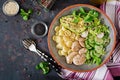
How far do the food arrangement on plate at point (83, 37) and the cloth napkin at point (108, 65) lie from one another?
7 centimetres

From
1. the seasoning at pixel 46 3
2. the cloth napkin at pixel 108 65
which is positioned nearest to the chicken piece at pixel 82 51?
the cloth napkin at pixel 108 65

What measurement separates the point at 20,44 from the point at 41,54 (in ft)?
0.32

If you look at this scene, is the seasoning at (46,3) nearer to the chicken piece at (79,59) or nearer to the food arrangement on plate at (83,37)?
the food arrangement on plate at (83,37)

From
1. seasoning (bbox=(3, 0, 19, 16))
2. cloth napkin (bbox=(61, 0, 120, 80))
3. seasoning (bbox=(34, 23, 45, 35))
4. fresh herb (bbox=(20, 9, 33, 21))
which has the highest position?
seasoning (bbox=(3, 0, 19, 16))

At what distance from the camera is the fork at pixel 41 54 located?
1.57m

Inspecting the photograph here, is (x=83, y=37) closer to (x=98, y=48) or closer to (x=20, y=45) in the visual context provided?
(x=98, y=48)

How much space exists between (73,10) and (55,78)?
29 centimetres

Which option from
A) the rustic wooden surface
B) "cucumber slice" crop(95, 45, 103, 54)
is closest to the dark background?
the rustic wooden surface

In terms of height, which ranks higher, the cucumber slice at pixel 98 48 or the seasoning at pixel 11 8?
the seasoning at pixel 11 8

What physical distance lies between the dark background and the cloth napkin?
2.8 inches

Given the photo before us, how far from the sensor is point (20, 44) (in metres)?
1.60

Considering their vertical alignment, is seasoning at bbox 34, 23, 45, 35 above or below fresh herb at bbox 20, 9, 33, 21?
below

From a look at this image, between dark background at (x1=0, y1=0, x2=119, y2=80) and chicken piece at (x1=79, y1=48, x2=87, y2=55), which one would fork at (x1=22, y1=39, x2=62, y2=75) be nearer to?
dark background at (x1=0, y1=0, x2=119, y2=80)

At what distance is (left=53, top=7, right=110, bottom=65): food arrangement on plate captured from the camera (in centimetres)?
Answer: 148
